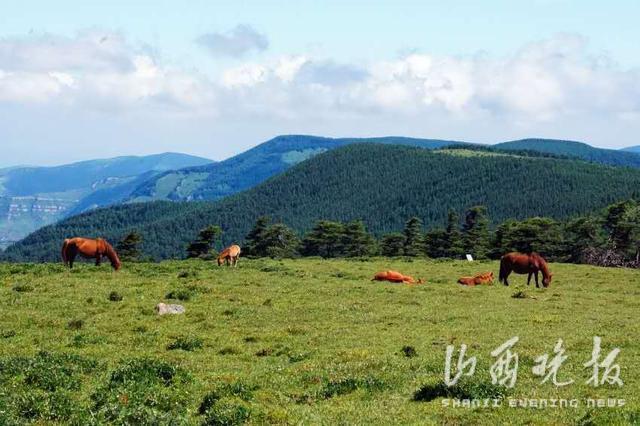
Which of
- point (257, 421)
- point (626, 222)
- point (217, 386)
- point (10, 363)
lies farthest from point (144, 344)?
point (626, 222)

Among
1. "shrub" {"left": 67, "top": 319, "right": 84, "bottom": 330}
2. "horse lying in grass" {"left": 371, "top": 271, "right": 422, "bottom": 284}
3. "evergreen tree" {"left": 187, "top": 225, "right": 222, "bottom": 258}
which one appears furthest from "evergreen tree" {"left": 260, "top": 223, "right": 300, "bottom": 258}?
"shrub" {"left": 67, "top": 319, "right": 84, "bottom": 330}

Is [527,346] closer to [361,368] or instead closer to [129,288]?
[361,368]

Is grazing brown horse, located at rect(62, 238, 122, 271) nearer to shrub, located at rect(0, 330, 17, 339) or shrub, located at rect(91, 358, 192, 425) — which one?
shrub, located at rect(0, 330, 17, 339)

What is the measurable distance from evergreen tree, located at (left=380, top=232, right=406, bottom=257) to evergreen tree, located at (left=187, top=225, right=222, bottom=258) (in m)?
32.1

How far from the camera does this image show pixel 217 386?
15.1 metres

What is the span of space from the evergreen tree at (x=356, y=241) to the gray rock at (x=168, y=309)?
90039mm

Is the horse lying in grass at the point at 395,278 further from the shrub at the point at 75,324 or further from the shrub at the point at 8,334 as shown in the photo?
the shrub at the point at 8,334

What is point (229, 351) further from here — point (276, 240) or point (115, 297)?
point (276, 240)

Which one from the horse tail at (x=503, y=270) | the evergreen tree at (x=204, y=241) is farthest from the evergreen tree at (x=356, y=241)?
the horse tail at (x=503, y=270)

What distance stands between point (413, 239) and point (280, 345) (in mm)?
97627

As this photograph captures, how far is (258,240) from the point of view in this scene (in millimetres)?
111438

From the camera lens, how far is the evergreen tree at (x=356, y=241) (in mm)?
116438

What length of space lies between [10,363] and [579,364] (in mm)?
14902

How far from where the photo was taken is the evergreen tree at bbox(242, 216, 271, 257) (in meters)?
110
